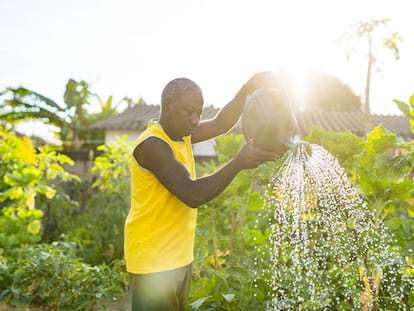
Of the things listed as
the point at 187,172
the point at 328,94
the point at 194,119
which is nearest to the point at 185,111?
the point at 194,119

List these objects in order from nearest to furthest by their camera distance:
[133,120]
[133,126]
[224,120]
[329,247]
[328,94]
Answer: [224,120]
[329,247]
[133,126]
[133,120]
[328,94]

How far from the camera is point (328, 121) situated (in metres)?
14.5

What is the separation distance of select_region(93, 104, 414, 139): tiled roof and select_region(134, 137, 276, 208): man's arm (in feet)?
35.6

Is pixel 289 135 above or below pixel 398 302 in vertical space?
above

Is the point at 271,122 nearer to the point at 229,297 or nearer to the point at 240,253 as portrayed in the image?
the point at 229,297

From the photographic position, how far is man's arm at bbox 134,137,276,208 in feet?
5.24

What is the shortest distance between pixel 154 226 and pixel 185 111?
43 centimetres

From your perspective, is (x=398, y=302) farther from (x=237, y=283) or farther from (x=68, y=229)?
(x=68, y=229)

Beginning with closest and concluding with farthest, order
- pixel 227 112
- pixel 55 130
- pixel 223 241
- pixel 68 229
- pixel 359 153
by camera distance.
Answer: pixel 227 112, pixel 359 153, pixel 223 241, pixel 68 229, pixel 55 130

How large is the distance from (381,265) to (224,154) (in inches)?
46.0

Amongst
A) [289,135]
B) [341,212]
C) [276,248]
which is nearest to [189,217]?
[289,135]

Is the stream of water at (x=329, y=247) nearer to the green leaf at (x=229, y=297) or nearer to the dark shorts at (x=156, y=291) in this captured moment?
the green leaf at (x=229, y=297)

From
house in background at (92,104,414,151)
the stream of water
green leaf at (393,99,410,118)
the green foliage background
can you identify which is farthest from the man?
house in background at (92,104,414,151)

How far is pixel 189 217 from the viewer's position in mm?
1901
